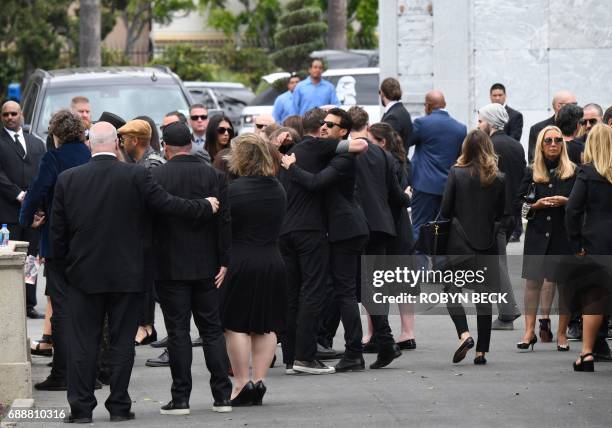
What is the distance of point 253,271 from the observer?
959 cm

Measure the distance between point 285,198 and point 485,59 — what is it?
29.0ft

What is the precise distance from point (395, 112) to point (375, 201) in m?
4.18

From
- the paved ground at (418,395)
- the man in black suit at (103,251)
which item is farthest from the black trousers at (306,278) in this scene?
the man in black suit at (103,251)

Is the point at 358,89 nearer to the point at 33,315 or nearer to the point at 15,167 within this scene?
the point at 33,315

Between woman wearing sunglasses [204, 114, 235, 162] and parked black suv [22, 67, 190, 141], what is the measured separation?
676cm

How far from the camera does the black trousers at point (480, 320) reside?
11117mm

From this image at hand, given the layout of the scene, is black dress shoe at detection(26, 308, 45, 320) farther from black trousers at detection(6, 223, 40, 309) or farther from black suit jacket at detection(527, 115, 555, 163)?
black suit jacket at detection(527, 115, 555, 163)

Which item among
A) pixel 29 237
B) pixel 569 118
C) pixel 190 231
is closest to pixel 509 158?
pixel 569 118

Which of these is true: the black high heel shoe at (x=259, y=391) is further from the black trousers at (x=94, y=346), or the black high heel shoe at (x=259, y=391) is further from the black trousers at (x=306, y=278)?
the black trousers at (x=306, y=278)

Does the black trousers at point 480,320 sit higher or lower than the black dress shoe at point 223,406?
higher

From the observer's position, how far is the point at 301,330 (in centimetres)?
1077

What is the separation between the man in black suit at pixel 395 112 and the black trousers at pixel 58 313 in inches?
232

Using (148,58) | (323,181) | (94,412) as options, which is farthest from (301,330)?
(148,58)

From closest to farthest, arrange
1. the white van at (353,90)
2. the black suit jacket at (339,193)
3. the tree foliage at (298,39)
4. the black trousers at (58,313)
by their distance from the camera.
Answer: the black trousers at (58,313)
the black suit jacket at (339,193)
the white van at (353,90)
the tree foliage at (298,39)
